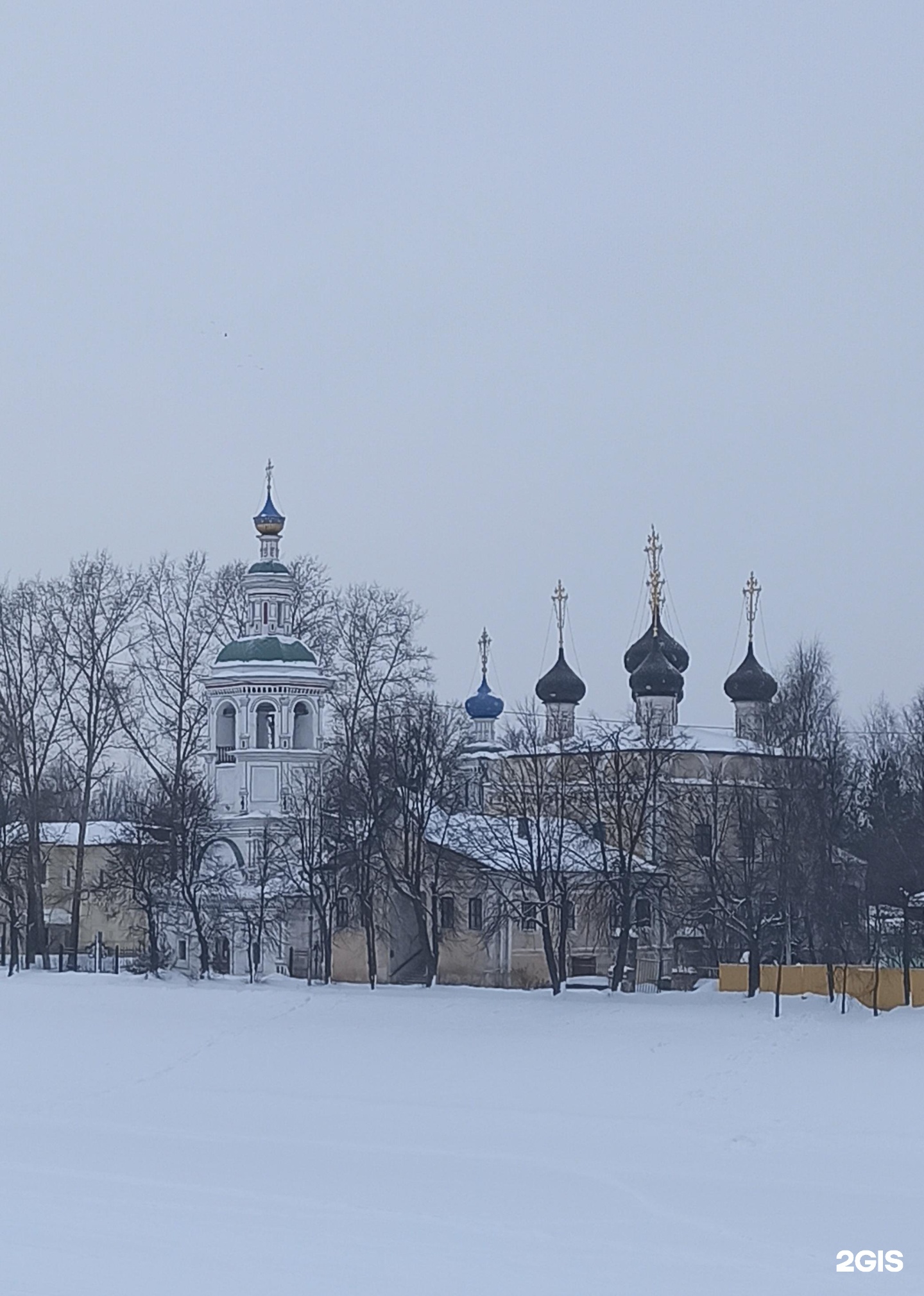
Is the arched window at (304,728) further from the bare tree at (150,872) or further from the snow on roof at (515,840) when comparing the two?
the snow on roof at (515,840)

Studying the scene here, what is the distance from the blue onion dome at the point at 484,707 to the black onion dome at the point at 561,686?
8.40 ft

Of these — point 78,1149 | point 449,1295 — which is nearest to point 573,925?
point 78,1149

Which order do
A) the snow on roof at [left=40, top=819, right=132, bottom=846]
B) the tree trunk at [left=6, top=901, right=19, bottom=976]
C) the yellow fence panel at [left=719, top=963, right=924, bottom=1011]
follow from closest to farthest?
the yellow fence panel at [left=719, top=963, right=924, bottom=1011]
the tree trunk at [left=6, top=901, right=19, bottom=976]
the snow on roof at [left=40, top=819, right=132, bottom=846]

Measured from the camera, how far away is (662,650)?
182 ft

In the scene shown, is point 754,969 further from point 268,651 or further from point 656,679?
point 656,679

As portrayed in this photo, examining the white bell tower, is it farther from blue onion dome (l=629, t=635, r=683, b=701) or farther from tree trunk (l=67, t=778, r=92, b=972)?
blue onion dome (l=629, t=635, r=683, b=701)

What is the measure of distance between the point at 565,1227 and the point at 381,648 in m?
29.3

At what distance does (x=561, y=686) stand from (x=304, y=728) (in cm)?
952

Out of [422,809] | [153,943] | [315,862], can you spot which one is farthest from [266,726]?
[422,809]

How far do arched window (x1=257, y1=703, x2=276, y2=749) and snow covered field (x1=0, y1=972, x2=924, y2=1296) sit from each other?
6815mm

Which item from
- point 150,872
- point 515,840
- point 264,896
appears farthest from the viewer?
point 150,872

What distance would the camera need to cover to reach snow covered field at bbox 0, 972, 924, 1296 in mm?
19062

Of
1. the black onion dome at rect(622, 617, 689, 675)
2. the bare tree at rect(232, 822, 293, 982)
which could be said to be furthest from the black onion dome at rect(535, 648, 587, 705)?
the bare tree at rect(232, 822, 293, 982)

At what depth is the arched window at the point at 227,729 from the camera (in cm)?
4878
